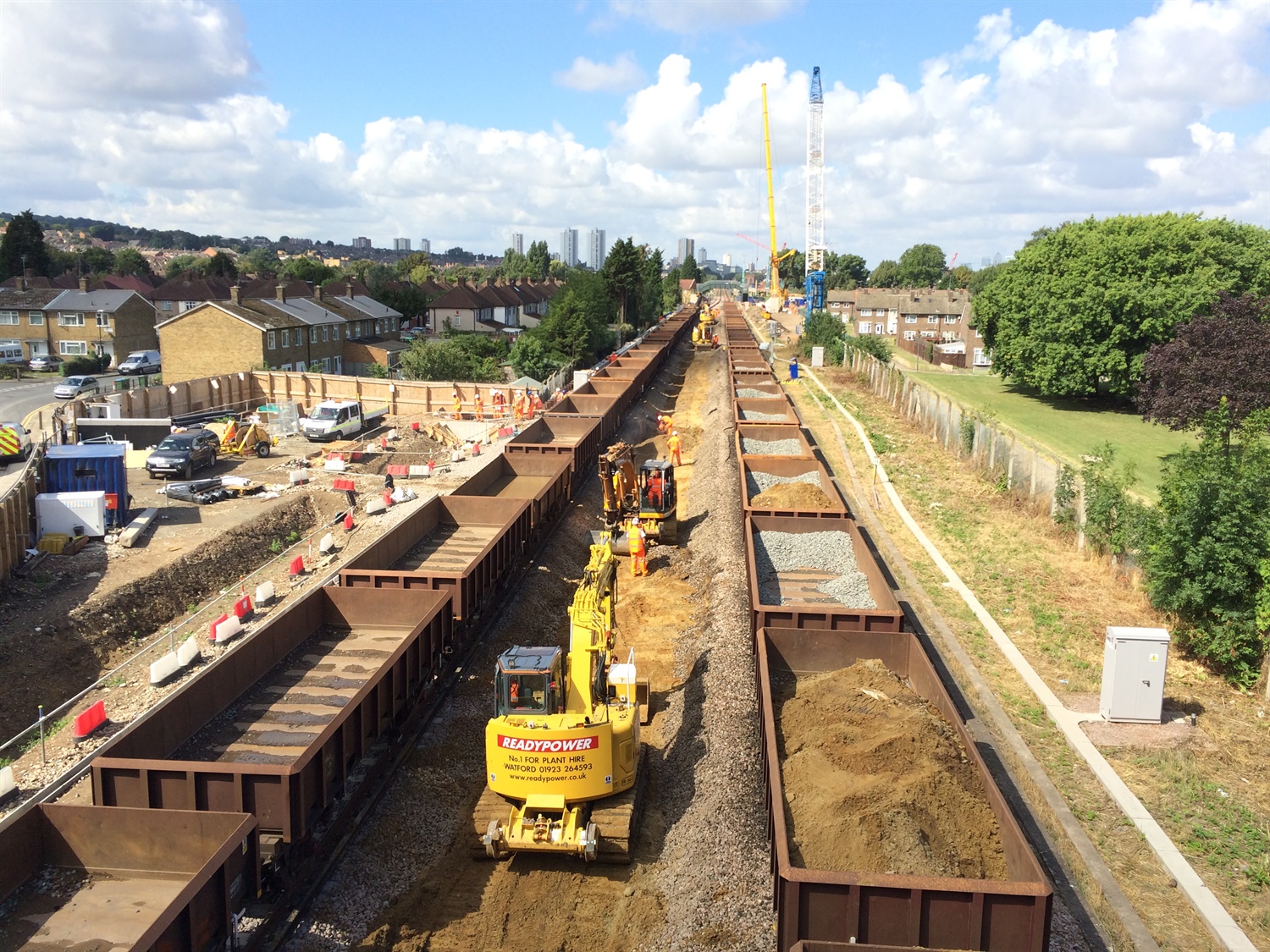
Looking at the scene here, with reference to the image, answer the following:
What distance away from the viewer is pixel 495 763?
33.6 ft

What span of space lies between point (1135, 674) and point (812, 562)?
19.5 feet

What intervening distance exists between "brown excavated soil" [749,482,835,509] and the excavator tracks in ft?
35.4

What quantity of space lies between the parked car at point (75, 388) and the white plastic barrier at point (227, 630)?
35440 millimetres

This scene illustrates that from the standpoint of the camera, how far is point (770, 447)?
94.5ft

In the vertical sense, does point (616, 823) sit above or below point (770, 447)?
below

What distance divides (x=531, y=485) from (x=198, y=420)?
22.6m

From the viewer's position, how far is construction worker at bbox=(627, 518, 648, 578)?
2006cm

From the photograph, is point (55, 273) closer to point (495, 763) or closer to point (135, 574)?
point (135, 574)

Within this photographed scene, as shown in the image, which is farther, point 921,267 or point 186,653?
point 921,267

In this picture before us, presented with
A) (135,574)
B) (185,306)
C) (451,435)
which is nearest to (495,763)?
(135,574)

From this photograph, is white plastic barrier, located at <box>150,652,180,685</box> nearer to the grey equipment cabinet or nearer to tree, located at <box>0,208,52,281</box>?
the grey equipment cabinet

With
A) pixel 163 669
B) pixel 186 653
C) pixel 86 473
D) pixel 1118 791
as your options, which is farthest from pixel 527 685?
pixel 86 473

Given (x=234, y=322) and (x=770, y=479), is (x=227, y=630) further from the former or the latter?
(x=234, y=322)

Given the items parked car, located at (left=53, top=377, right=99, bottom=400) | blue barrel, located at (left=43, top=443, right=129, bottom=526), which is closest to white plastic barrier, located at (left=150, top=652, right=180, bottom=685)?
blue barrel, located at (left=43, top=443, right=129, bottom=526)
